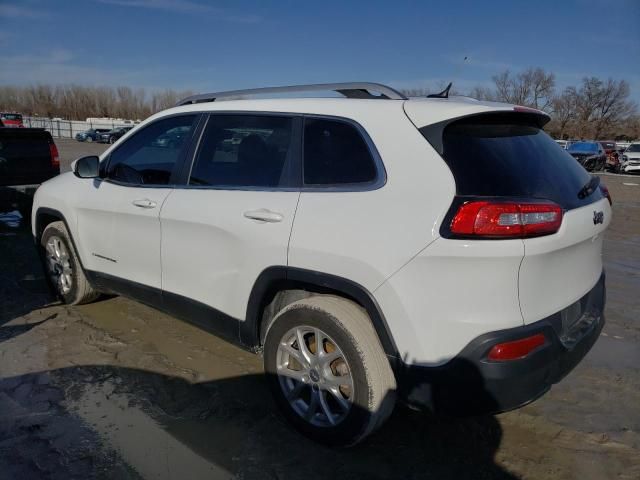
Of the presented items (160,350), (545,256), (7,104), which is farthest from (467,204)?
(7,104)

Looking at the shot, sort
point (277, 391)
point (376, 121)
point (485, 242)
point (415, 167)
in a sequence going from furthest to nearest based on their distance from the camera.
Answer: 1. point (277, 391)
2. point (376, 121)
3. point (415, 167)
4. point (485, 242)

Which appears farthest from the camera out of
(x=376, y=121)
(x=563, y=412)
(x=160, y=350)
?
(x=160, y=350)

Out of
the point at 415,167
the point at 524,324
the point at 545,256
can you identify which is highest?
the point at 415,167

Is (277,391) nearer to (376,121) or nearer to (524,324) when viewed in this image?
(524,324)

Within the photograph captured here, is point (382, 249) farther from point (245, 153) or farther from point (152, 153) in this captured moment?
point (152, 153)

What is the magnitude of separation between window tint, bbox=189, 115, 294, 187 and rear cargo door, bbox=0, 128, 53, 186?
628 centimetres

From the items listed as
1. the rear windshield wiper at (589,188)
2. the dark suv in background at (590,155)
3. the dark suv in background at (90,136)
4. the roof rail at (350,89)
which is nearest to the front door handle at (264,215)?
the roof rail at (350,89)

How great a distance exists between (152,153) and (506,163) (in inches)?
105

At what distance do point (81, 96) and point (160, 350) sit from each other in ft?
327

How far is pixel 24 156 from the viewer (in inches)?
327

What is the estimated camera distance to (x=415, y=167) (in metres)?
2.36

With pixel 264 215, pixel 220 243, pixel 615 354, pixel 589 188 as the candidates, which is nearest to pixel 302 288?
pixel 264 215

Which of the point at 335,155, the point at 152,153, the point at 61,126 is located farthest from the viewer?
the point at 61,126

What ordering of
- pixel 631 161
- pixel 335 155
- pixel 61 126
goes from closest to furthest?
pixel 335 155
pixel 631 161
pixel 61 126
